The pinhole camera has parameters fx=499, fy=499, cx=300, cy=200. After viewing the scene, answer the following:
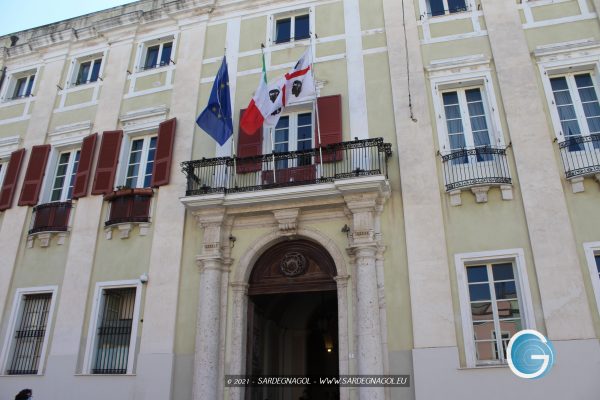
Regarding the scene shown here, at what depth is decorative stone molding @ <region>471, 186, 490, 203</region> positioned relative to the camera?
380 inches

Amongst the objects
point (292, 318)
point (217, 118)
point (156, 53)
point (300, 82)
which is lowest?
point (292, 318)

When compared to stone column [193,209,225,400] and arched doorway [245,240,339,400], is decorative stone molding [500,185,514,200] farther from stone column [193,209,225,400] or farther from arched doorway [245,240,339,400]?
stone column [193,209,225,400]

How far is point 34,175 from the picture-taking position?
13.3m

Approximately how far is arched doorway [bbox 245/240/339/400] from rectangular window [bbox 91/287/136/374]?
2.76m

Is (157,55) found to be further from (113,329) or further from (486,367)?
(486,367)

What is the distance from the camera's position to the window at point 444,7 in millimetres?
11805

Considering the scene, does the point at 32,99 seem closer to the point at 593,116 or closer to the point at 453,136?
the point at 453,136

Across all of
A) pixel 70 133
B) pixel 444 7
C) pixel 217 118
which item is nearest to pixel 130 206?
pixel 217 118

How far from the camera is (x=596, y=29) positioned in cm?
1058

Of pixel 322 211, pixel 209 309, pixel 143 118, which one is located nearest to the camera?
pixel 209 309

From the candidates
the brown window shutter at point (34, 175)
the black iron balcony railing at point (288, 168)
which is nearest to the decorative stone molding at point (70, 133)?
the brown window shutter at point (34, 175)

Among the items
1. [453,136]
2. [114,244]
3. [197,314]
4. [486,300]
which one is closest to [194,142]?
[114,244]

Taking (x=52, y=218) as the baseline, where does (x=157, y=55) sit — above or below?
above

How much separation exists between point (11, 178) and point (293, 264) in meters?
8.45
